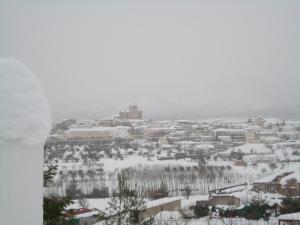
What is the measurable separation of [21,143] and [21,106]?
0.16 feet

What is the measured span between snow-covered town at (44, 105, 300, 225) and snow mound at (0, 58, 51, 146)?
0.33 ft

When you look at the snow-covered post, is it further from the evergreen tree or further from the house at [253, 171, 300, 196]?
the house at [253, 171, 300, 196]

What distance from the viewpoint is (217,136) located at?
29438 mm

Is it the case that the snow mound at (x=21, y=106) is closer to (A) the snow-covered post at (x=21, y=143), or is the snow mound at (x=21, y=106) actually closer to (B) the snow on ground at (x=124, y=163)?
(A) the snow-covered post at (x=21, y=143)

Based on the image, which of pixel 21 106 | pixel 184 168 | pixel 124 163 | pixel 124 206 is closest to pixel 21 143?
pixel 21 106

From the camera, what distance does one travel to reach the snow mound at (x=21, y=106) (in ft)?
1.47

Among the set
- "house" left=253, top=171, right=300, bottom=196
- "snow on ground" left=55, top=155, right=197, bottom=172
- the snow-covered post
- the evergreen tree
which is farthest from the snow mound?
"snow on ground" left=55, top=155, right=197, bottom=172

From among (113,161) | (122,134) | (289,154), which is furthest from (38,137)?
(122,134)

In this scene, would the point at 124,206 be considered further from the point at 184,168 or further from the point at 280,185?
the point at 184,168

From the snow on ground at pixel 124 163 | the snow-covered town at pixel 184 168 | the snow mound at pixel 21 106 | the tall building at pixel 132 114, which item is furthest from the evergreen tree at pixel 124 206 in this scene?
the tall building at pixel 132 114

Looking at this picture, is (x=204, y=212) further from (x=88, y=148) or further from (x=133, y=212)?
(x=88, y=148)

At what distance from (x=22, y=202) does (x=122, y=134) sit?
1117 inches

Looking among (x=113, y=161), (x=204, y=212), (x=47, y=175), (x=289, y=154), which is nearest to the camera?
(x=47, y=175)

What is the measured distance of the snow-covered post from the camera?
43 cm
